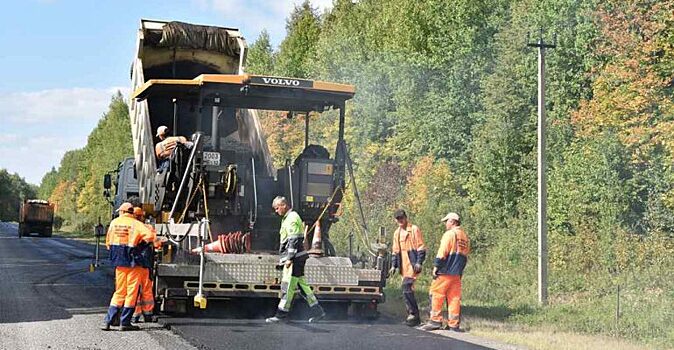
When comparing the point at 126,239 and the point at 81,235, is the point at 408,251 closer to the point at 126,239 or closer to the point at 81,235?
the point at 126,239

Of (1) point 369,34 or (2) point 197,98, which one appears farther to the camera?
(1) point 369,34

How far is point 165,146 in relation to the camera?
11.8 metres

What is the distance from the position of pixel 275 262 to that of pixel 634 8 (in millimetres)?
13735

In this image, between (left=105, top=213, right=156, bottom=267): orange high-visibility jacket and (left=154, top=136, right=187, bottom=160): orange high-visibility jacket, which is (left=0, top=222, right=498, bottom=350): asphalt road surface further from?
(left=154, top=136, right=187, bottom=160): orange high-visibility jacket

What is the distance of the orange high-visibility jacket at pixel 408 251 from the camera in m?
11.2

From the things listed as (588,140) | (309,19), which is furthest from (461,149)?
(309,19)

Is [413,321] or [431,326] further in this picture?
[413,321]

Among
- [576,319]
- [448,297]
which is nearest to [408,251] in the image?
[448,297]

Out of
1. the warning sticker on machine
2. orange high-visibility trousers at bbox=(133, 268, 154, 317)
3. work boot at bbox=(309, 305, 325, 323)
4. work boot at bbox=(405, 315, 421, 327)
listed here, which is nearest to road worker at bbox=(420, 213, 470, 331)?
work boot at bbox=(405, 315, 421, 327)

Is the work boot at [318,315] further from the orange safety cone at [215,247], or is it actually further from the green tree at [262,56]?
the green tree at [262,56]

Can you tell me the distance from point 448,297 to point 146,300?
3578 mm

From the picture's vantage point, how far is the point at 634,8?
20.8m

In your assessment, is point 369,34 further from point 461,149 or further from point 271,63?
point 271,63

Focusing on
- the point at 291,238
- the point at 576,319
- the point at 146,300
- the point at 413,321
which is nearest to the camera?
the point at 146,300
